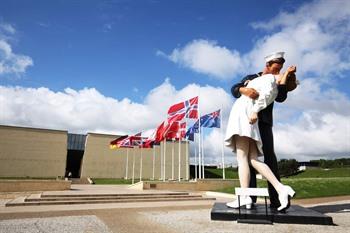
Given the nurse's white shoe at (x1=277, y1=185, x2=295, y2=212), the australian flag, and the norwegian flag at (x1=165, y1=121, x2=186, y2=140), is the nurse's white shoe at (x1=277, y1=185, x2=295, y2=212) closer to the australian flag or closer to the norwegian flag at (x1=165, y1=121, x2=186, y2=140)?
the norwegian flag at (x1=165, y1=121, x2=186, y2=140)

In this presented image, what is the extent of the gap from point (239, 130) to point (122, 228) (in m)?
3.37

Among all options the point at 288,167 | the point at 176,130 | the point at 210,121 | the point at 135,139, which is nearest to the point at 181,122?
the point at 176,130

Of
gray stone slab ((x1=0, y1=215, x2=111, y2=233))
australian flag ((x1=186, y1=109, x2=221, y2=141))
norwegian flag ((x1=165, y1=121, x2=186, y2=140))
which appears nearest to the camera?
gray stone slab ((x1=0, y1=215, x2=111, y2=233))

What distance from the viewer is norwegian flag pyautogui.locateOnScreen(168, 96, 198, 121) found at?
1044 inches

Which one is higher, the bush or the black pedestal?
the bush

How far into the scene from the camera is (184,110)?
87.0 feet

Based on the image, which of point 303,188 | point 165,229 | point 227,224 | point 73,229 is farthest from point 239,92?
point 303,188

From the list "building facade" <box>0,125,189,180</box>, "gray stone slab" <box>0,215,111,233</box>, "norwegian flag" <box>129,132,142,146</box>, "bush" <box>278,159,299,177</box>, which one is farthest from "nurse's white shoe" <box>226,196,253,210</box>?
"bush" <box>278,159,299,177</box>

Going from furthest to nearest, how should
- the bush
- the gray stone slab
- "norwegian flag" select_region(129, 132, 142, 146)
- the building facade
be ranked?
the bush < the building facade < "norwegian flag" select_region(129, 132, 142, 146) < the gray stone slab

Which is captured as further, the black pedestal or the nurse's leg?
the nurse's leg

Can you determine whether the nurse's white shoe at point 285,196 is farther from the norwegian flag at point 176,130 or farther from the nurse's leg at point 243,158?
the norwegian flag at point 176,130

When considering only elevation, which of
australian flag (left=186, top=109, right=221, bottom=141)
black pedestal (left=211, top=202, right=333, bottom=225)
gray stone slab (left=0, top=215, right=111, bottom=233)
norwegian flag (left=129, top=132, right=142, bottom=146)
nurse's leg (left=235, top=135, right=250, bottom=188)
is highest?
australian flag (left=186, top=109, right=221, bottom=141)

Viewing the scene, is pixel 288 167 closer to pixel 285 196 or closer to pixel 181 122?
pixel 181 122

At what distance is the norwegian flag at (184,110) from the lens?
26.5m
